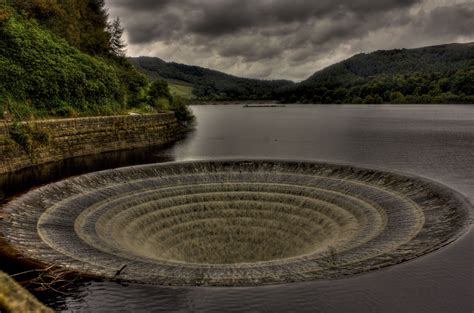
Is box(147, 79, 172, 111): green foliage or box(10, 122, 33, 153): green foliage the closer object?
box(10, 122, 33, 153): green foliage

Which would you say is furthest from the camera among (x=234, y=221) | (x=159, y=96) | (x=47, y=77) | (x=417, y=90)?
(x=417, y=90)

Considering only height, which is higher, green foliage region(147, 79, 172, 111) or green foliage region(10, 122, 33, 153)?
green foliage region(147, 79, 172, 111)

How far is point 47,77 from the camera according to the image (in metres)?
44.8

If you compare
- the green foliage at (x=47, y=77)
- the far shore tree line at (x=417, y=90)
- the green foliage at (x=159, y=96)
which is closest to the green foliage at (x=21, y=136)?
the green foliage at (x=47, y=77)

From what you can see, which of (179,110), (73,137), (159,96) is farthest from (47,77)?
(179,110)

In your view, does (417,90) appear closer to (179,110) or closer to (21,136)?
(179,110)

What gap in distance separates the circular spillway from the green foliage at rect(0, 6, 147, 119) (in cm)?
1934

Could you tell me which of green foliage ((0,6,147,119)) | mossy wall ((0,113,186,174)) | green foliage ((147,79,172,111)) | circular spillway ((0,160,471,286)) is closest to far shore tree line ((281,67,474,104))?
green foliage ((147,79,172,111))

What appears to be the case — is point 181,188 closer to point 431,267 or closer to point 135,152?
point 431,267

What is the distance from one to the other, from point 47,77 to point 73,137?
745 centimetres

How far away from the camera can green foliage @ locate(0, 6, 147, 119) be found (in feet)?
135

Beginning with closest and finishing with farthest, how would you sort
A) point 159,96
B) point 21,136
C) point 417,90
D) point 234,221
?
point 234,221, point 21,136, point 159,96, point 417,90

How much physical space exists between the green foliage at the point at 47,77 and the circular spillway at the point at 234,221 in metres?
19.3

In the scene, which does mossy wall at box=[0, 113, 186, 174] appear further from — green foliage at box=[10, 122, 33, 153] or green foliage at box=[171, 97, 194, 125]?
green foliage at box=[171, 97, 194, 125]
